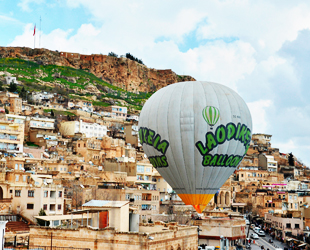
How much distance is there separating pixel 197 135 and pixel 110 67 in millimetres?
124062

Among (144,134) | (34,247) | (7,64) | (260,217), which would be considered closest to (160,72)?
(7,64)

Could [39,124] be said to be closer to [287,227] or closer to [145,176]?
[145,176]

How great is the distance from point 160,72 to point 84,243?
144 meters

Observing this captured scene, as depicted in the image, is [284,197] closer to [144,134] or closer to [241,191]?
[241,191]

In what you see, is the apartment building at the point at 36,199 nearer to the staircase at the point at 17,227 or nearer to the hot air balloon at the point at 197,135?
the staircase at the point at 17,227

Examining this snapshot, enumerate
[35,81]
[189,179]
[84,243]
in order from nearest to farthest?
1. [84,243]
2. [189,179]
3. [35,81]

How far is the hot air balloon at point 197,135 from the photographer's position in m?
34.5

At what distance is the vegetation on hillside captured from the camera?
118 metres

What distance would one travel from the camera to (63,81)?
13188cm

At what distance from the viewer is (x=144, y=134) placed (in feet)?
123

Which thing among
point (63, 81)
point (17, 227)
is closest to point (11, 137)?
point (17, 227)

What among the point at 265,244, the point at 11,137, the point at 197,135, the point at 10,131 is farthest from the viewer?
the point at 10,131

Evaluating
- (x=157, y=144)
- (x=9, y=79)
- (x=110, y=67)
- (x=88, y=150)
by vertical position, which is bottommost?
(x=157, y=144)

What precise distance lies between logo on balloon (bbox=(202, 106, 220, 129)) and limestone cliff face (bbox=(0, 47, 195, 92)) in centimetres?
11455
